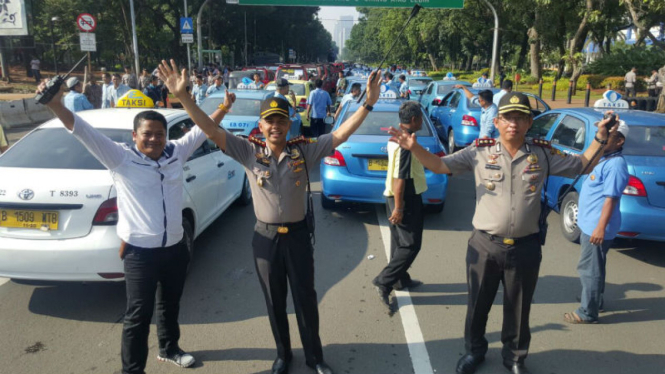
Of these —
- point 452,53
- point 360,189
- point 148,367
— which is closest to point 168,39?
point 452,53

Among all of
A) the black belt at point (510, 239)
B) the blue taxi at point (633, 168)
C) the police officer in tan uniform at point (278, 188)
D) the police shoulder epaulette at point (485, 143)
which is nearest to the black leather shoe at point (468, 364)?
the black belt at point (510, 239)

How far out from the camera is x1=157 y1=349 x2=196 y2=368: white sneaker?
3432mm

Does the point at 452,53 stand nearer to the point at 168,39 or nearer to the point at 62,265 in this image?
the point at 168,39

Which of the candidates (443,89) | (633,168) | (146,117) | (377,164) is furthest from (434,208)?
(443,89)

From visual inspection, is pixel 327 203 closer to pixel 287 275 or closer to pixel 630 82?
pixel 287 275

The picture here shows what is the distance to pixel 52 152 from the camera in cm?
445

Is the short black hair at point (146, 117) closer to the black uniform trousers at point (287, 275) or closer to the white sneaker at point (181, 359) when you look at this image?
the black uniform trousers at point (287, 275)

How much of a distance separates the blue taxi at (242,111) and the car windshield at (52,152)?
394 centimetres

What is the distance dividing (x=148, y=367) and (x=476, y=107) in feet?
29.9

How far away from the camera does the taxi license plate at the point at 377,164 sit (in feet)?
20.9

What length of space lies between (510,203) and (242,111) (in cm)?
Result: 724

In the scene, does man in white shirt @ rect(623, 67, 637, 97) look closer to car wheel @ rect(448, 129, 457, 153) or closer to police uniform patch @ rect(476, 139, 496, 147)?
car wheel @ rect(448, 129, 457, 153)

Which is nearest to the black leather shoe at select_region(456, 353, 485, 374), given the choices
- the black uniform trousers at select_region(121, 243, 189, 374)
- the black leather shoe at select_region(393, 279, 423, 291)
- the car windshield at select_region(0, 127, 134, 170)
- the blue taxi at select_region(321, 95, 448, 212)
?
the black leather shoe at select_region(393, 279, 423, 291)

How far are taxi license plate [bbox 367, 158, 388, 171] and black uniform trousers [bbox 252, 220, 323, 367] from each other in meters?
3.31
